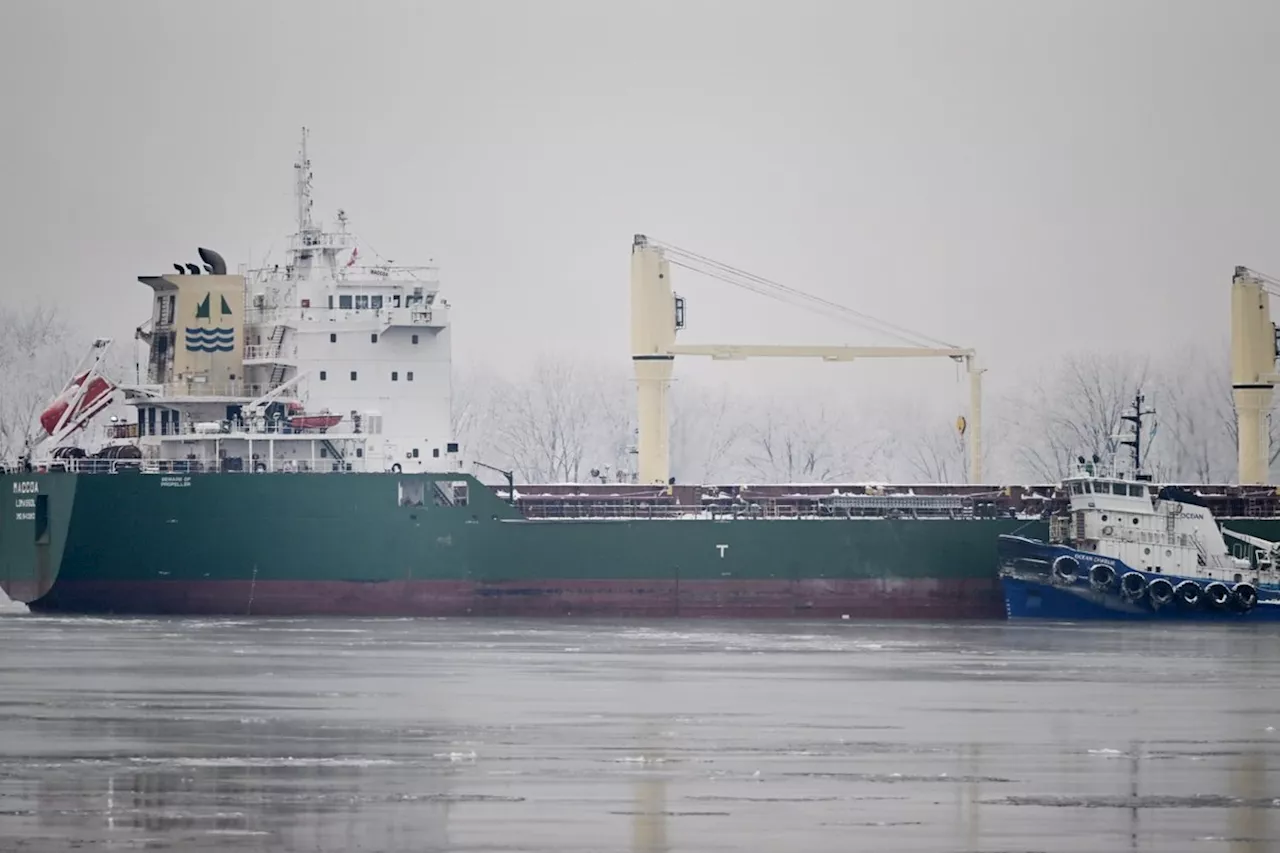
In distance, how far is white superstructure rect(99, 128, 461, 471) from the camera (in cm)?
Answer: 3900

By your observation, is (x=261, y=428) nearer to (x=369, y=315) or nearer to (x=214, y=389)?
(x=214, y=389)

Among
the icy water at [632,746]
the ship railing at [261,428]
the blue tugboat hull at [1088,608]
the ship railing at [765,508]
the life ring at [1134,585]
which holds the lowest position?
the icy water at [632,746]

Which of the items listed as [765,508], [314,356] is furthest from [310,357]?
[765,508]

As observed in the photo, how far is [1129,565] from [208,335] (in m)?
17.7

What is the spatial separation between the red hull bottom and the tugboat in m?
1.50

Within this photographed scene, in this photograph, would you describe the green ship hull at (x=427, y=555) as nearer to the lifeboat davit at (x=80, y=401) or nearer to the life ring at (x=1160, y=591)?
the lifeboat davit at (x=80, y=401)

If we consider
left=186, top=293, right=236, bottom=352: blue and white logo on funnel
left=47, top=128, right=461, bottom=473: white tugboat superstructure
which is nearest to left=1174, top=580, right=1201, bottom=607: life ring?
left=47, top=128, right=461, bottom=473: white tugboat superstructure

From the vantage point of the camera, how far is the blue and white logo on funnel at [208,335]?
129ft

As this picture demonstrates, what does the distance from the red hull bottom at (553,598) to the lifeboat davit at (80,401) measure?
3760 mm

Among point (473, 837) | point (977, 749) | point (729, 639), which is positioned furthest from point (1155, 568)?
point (473, 837)

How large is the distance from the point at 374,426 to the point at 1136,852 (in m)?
26.3

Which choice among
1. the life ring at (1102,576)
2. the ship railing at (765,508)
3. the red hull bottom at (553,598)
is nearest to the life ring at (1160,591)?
the life ring at (1102,576)

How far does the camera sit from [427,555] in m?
37.3

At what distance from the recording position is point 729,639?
32000mm
